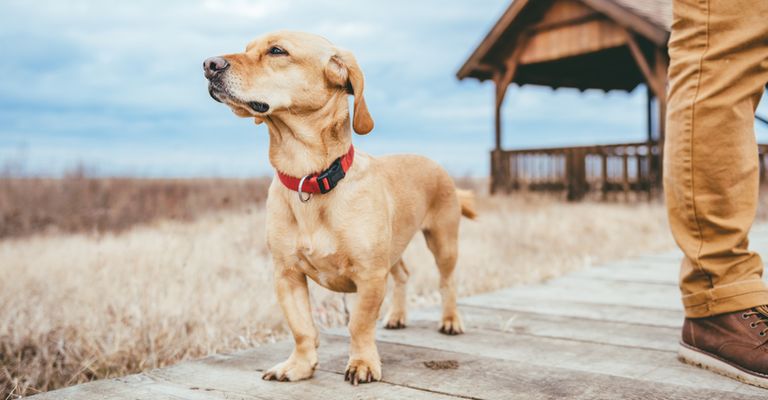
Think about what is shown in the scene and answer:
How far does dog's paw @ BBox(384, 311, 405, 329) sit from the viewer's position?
115 inches

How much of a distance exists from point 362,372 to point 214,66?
39.9 inches

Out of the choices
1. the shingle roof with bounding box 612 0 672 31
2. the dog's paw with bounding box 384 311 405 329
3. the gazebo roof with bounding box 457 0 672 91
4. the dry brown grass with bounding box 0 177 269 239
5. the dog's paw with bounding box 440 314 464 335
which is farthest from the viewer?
the gazebo roof with bounding box 457 0 672 91

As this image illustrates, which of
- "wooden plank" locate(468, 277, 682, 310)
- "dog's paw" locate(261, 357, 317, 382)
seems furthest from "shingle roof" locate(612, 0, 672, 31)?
"dog's paw" locate(261, 357, 317, 382)

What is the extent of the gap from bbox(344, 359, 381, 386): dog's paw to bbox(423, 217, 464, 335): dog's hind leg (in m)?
0.73

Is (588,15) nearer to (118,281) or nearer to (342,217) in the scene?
(118,281)

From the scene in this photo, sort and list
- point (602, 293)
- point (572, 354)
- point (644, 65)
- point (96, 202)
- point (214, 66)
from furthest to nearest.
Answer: point (644, 65) → point (96, 202) → point (602, 293) → point (572, 354) → point (214, 66)

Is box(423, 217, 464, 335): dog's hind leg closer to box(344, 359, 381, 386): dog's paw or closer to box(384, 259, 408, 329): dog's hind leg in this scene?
box(384, 259, 408, 329): dog's hind leg

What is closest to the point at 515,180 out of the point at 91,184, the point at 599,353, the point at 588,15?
the point at 588,15

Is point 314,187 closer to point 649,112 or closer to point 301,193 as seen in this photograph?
point 301,193

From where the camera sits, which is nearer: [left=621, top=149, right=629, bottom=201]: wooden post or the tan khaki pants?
the tan khaki pants

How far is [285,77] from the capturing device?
2.15 m

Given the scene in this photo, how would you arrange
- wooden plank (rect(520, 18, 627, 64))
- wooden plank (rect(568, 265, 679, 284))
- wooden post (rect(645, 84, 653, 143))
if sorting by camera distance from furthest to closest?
wooden post (rect(645, 84, 653, 143))
wooden plank (rect(520, 18, 627, 64))
wooden plank (rect(568, 265, 679, 284))

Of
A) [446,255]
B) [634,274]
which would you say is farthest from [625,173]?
[446,255]

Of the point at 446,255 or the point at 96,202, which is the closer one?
the point at 446,255
